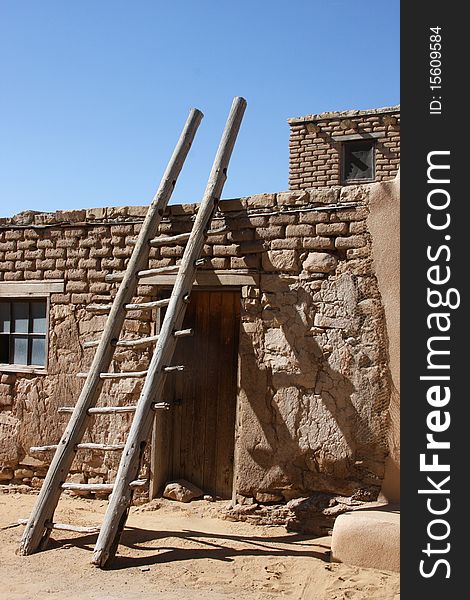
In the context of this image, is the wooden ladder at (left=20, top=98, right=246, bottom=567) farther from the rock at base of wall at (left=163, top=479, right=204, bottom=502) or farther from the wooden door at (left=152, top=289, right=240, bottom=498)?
the rock at base of wall at (left=163, top=479, right=204, bottom=502)

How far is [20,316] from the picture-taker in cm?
682

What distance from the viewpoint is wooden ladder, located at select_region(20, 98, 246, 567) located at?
4746mm

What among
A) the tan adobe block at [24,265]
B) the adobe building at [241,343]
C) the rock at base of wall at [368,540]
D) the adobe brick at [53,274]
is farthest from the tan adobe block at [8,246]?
the rock at base of wall at [368,540]

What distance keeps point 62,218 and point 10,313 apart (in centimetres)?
113

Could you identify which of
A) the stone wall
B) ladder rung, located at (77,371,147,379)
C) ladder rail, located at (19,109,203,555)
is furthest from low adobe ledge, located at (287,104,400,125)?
ladder rung, located at (77,371,147,379)

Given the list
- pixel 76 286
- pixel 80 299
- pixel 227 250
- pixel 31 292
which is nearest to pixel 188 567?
pixel 227 250

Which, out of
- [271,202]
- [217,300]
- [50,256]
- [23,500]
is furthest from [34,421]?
[271,202]

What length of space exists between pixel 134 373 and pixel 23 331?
201 cm

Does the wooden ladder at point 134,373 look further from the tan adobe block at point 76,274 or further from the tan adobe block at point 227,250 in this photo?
the tan adobe block at point 76,274

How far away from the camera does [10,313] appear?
6.87 m

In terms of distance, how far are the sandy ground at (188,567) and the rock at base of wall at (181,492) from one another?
205 millimetres

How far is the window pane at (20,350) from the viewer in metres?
6.74

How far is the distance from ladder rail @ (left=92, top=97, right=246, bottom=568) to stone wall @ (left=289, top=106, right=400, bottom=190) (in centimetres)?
448

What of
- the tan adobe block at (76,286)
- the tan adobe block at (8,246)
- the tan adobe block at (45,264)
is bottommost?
the tan adobe block at (76,286)
